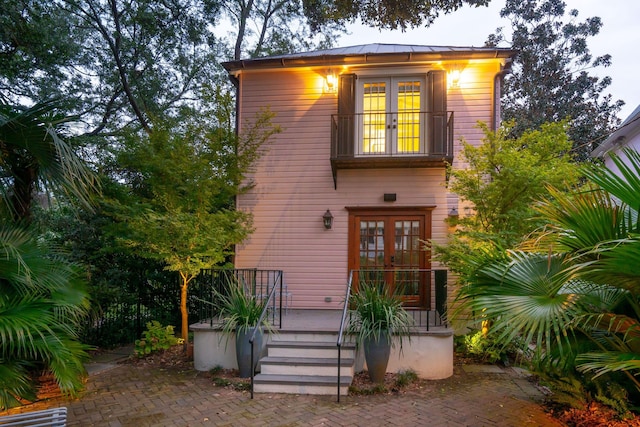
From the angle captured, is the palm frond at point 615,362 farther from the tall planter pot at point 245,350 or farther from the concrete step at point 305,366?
the tall planter pot at point 245,350

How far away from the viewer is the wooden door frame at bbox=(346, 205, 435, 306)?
27.5 feet

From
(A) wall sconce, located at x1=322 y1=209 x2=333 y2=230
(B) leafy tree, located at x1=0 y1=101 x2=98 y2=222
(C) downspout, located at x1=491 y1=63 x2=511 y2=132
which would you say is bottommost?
(A) wall sconce, located at x1=322 y1=209 x2=333 y2=230

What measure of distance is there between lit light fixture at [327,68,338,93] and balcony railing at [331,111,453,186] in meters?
0.63

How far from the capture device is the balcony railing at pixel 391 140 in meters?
8.08

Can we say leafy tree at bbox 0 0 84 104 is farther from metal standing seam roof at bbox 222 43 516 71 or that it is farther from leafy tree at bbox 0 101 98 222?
leafy tree at bbox 0 101 98 222

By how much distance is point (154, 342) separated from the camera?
6.82 metres

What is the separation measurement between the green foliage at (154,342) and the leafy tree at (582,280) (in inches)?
212

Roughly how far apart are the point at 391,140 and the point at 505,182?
8.98 ft

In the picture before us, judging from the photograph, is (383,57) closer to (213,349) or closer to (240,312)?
(240,312)

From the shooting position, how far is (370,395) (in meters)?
5.02

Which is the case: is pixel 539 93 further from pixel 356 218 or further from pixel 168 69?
pixel 168 69

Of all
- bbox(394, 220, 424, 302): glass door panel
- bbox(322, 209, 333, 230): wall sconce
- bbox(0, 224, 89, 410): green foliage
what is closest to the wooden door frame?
bbox(394, 220, 424, 302): glass door panel

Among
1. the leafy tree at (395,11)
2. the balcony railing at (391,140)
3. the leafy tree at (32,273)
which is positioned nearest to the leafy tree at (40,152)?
the leafy tree at (32,273)

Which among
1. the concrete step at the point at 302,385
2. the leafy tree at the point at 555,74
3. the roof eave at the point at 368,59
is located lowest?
the concrete step at the point at 302,385
